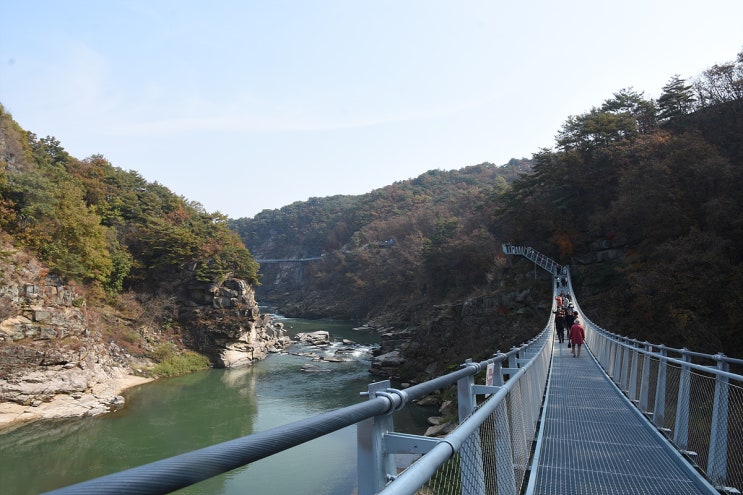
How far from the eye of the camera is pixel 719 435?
4430 mm

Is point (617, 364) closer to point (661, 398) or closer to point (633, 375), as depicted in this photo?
point (633, 375)

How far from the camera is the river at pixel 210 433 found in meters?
14.3

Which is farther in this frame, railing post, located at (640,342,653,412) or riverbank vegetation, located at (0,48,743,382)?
riverbank vegetation, located at (0,48,743,382)

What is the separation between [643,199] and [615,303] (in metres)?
5.29

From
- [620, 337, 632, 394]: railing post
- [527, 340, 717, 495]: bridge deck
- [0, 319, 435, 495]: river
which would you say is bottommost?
[0, 319, 435, 495]: river

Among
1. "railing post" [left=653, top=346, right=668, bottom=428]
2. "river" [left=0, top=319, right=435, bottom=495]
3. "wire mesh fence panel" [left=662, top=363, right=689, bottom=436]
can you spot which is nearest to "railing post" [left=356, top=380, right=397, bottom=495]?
"wire mesh fence panel" [left=662, top=363, right=689, bottom=436]

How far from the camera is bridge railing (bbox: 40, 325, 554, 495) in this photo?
3.04 feet

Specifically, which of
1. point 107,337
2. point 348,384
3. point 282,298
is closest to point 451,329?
point 348,384

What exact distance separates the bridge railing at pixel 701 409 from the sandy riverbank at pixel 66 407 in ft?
71.7

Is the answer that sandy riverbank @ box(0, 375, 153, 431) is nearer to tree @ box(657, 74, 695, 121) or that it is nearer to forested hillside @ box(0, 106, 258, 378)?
forested hillside @ box(0, 106, 258, 378)

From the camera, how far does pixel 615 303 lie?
23.8 meters

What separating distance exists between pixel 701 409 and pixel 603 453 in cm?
114

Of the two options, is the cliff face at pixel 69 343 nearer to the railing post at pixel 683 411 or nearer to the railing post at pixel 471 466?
the railing post at pixel 683 411

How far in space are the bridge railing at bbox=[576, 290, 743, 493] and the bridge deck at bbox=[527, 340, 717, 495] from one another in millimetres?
181
